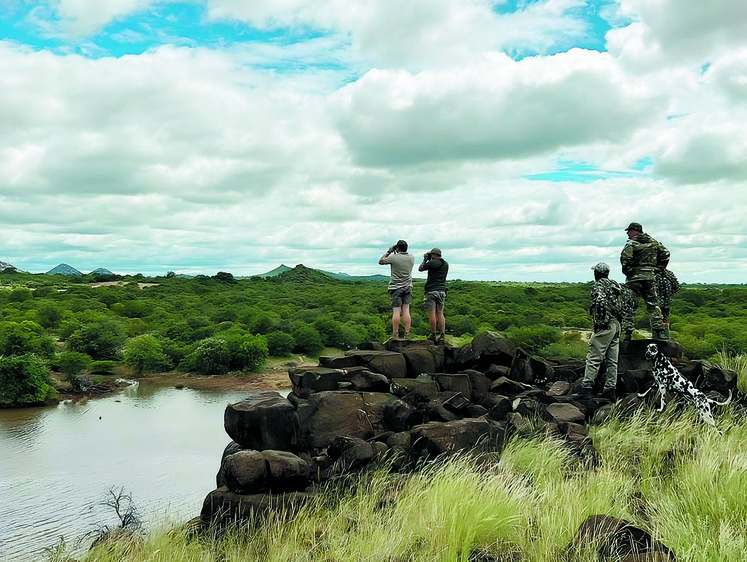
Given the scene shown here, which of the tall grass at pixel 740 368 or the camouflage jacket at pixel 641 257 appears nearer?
the camouflage jacket at pixel 641 257

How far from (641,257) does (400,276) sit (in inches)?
213

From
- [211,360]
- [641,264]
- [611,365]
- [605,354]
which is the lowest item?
[211,360]

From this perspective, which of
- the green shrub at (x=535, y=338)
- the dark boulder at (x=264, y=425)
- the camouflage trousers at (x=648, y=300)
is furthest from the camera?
the green shrub at (x=535, y=338)

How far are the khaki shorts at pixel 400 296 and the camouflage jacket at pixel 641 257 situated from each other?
194 inches

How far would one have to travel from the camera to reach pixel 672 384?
478 inches

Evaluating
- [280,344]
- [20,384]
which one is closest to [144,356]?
[280,344]

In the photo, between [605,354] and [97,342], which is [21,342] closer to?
[97,342]

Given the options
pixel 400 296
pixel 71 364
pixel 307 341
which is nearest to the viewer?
pixel 400 296

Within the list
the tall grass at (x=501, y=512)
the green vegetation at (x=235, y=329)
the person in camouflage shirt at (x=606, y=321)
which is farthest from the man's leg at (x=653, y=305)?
the green vegetation at (x=235, y=329)

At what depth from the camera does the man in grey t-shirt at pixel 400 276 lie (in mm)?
14148

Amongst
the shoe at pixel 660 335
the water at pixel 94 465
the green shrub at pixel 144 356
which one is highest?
the shoe at pixel 660 335

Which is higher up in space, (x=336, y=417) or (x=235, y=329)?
(x=336, y=417)

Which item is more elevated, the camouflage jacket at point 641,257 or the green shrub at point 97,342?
the camouflage jacket at point 641,257

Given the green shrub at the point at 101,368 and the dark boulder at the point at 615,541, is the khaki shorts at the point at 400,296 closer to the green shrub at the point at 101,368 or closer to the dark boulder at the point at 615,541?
the dark boulder at the point at 615,541
